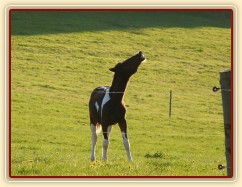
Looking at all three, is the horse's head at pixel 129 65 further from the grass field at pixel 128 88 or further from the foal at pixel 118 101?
the grass field at pixel 128 88

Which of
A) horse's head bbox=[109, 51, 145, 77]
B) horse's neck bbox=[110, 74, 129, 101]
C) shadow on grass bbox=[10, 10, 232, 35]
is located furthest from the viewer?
shadow on grass bbox=[10, 10, 232, 35]

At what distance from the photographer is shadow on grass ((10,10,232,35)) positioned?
44688mm

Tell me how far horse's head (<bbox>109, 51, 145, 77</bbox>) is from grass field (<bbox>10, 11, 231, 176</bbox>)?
6.53ft

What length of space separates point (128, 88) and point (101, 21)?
14.9 meters

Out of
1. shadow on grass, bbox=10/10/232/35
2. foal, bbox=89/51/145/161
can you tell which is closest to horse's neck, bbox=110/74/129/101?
foal, bbox=89/51/145/161

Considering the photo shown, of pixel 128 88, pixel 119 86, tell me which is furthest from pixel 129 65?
pixel 128 88

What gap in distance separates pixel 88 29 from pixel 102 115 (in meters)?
32.5

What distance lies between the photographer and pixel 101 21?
47625 millimetres

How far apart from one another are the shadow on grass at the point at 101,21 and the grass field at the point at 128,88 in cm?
8

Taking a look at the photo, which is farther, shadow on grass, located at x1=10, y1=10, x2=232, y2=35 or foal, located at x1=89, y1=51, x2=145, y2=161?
shadow on grass, located at x1=10, y1=10, x2=232, y2=35

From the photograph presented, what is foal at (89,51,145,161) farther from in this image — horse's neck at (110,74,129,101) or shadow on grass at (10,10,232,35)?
shadow on grass at (10,10,232,35)

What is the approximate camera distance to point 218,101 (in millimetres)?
32969

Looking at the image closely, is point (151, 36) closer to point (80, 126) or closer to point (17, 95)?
point (17, 95)

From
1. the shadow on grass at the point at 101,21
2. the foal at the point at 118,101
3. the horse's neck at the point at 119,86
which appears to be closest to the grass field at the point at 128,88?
the shadow on grass at the point at 101,21
